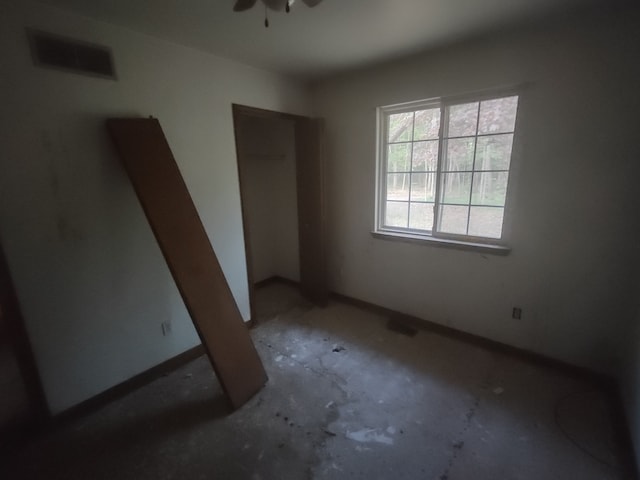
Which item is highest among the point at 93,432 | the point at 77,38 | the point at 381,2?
the point at 381,2

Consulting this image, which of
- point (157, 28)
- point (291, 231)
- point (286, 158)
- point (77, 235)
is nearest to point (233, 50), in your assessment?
point (157, 28)

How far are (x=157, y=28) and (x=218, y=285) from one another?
67.0 inches

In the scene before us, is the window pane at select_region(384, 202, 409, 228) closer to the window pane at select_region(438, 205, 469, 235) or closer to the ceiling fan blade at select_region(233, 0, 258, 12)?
the window pane at select_region(438, 205, 469, 235)

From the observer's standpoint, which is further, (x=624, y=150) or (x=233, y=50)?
(x=233, y=50)

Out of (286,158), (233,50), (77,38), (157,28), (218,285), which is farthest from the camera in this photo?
(286,158)

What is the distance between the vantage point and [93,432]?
170 centimetres

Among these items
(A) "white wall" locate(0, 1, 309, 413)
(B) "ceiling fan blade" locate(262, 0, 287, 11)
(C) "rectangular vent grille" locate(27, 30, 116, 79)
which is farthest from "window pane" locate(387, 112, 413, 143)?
(C) "rectangular vent grille" locate(27, 30, 116, 79)

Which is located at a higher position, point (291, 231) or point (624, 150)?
point (624, 150)

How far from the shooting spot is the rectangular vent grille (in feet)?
4.93

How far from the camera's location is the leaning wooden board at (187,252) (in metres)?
1.75

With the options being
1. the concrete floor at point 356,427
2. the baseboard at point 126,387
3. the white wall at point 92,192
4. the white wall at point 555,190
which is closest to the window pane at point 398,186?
the white wall at point 555,190

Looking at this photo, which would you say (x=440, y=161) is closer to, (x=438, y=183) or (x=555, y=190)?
(x=438, y=183)

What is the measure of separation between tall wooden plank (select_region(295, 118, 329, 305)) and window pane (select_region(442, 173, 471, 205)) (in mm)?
1208

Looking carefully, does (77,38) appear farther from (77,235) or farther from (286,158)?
(286,158)
